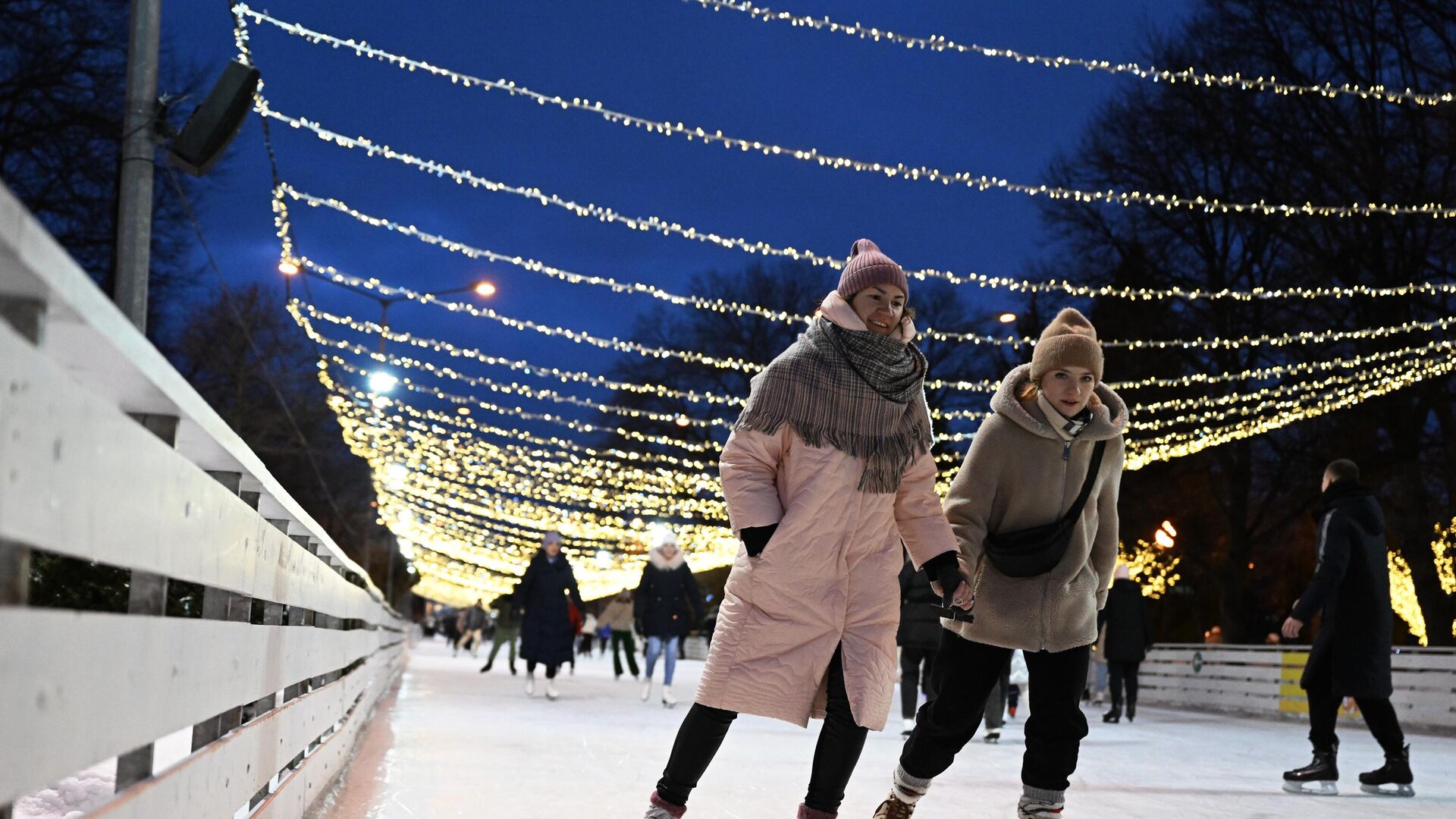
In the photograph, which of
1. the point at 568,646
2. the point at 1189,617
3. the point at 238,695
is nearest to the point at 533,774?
the point at 238,695

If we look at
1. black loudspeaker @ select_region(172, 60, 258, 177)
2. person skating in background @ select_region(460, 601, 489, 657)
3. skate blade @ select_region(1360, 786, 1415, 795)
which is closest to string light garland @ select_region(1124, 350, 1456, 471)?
skate blade @ select_region(1360, 786, 1415, 795)

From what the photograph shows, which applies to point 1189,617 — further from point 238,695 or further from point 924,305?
point 238,695

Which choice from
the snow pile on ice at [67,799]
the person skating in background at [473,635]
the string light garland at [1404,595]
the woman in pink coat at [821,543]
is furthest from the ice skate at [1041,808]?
the person skating in background at [473,635]

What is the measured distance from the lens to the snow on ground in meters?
5.79

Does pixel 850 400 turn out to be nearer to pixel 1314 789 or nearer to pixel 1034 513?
pixel 1034 513

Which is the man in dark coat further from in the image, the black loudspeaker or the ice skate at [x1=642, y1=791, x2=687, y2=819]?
the black loudspeaker

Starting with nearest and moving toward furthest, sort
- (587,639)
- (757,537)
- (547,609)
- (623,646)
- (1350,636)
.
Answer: (757,537) → (1350,636) → (547,609) → (623,646) → (587,639)

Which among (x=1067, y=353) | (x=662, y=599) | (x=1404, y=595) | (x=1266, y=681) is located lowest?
(x=1266, y=681)

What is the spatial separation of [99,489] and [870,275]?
2.92 meters

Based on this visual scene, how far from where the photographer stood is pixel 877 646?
13.5ft

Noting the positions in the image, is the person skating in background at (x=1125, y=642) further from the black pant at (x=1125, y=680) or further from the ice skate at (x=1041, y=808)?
the ice skate at (x=1041, y=808)

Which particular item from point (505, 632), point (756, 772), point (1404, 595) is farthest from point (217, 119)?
point (1404, 595)

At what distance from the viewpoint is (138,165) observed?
8312 mm

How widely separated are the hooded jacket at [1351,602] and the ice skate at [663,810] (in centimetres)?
413
